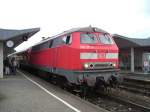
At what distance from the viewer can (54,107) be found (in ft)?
37.4

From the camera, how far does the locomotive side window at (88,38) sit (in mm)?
14941

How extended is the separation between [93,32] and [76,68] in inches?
83.8

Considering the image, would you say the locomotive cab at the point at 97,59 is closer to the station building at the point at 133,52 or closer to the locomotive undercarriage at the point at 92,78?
the locomotive undercarriage at the point at 92,78

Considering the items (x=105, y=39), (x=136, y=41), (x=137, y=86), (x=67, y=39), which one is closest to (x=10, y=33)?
(x=67, y=39)

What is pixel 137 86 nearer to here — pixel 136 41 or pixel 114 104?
pixel 114 104

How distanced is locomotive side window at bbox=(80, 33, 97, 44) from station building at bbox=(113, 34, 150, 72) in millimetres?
16649

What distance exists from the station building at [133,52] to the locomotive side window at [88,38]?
1665 cm

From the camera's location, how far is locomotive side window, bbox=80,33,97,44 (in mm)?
14941

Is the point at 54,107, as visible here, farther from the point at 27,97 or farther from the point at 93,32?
the point at 93,32

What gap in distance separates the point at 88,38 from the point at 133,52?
868 inches

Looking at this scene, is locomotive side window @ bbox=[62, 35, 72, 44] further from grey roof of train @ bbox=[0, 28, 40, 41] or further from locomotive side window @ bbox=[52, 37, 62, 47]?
grey roof of train @ bbox=[0, 28, 40, 41]

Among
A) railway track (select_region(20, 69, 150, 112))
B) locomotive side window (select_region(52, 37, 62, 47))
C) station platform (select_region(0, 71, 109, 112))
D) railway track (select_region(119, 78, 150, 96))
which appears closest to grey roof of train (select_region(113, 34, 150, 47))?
railway track (select_region(119, 78, 150, 96))

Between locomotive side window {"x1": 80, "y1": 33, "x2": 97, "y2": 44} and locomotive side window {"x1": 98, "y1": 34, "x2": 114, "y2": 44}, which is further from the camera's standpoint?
locomotive side window {"x1": 98, "y1": 34, "x2": 114, "y2": 44}

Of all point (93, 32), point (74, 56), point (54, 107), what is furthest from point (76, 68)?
point (54, 107)
